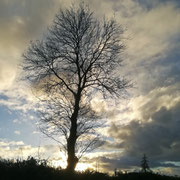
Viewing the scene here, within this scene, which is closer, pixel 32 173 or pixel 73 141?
pixel 32 173

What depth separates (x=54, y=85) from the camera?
1822 cm

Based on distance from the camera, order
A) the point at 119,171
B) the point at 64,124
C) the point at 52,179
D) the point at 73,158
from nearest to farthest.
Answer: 1. the point at 52,179
2. the point at 119,171
3. the point at 73,158
4. the point at 64,124

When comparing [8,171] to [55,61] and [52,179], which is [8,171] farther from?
[55,61]

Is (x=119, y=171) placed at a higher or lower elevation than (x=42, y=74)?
lower

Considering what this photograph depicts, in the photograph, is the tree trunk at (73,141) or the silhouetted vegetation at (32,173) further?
the tree trunk at (73,141)

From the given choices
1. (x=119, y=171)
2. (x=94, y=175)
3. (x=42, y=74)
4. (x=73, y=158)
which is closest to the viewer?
(x=94, y=175)

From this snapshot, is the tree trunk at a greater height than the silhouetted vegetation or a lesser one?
greater

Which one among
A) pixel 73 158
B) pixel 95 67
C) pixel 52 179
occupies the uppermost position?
pixel 95 67

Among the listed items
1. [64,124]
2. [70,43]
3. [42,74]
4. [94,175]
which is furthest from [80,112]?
[94,175]

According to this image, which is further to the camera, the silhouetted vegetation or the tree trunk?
the tree trunk

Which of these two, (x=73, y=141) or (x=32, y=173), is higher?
(x=73, y=141)

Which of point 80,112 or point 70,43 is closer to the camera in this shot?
point 80,112

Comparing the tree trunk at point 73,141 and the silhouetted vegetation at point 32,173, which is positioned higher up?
the tree trunk at point 73,141

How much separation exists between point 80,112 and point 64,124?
1.40 meters
